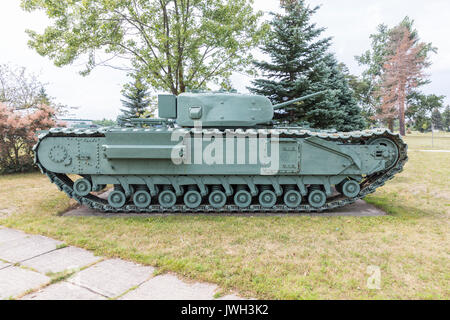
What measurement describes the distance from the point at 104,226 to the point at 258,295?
4.04 m

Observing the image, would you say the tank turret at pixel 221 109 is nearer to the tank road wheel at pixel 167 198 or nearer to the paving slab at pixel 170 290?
the tank road wheel at pixel 167 198

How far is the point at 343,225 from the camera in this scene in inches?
241

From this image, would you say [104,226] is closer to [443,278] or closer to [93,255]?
[93,255]

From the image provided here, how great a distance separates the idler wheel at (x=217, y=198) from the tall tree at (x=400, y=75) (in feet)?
133

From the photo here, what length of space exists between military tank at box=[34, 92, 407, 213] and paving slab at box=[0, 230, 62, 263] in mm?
1853

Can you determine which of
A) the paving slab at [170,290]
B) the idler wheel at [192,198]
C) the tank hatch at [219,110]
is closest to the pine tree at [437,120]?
the tank hatch at [219,110]

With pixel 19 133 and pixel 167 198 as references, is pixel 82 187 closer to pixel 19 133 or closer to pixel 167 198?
pixel 167 198

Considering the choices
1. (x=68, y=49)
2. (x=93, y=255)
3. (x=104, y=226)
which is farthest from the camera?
(x=68, y=49)

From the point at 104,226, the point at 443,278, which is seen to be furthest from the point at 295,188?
the point at 104,226

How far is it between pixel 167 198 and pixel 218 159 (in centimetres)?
→ 170

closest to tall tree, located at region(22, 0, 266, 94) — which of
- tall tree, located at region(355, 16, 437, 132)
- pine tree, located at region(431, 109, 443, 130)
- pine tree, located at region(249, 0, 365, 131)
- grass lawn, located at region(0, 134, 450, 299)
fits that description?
pine tree, located at region(249, 0, 365, 131)

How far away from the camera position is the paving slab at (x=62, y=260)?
13.9 ft

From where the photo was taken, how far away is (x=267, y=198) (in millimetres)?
7129

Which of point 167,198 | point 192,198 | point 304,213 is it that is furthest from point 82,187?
point 304,213
